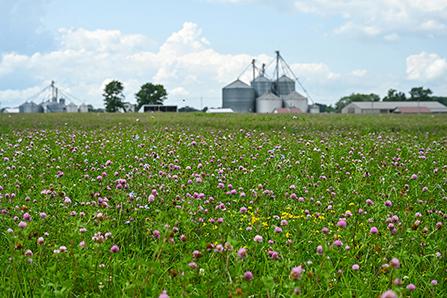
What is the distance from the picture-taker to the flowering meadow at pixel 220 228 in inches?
124

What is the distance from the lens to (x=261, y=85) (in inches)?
3489

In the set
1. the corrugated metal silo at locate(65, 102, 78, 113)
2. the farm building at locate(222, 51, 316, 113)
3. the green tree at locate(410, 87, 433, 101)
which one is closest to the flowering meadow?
the farm building at locate(222, 51, 316, 113)

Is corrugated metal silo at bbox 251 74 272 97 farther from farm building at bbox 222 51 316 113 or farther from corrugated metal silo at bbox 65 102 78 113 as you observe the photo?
corrugated metal silo at bbox 65 102 78 113

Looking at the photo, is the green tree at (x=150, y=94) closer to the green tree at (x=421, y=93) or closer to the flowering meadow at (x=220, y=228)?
the green tree at (x=421, y=93)

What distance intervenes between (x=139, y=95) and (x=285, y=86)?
27745 millimetres

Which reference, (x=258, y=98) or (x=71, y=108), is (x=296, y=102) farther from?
(x=71, y=108)

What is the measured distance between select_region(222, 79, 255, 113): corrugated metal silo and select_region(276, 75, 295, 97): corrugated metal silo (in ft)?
29.0

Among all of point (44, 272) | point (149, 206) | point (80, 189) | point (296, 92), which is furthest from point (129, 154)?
point (296, 92)

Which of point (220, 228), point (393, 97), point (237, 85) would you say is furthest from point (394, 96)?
point (220, 228)

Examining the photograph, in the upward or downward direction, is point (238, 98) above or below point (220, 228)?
above

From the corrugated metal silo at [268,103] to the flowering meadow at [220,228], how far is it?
73666 millimetres

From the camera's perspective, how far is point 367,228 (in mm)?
4430

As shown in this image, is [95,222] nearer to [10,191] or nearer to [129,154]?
[10,191]

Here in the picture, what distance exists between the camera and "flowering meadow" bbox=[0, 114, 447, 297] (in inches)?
124
